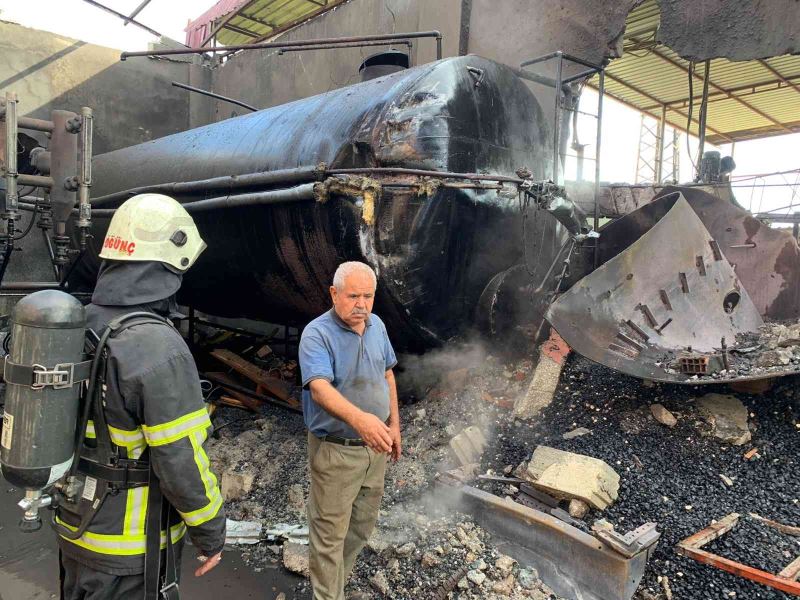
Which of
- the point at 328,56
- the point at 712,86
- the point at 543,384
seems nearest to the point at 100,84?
the point at 328,56

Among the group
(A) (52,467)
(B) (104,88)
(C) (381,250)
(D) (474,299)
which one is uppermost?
(B) (104,88)

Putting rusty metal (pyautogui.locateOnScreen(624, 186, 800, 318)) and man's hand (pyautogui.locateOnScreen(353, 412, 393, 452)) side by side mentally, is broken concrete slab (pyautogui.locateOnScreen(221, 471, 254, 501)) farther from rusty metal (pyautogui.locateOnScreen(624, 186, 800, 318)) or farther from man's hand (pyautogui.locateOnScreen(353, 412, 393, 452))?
rusty metal (pyautogui.locateOnScreen(624, 186, 800, 318))

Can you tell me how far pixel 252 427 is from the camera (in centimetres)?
515

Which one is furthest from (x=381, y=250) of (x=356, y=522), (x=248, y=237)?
(x=356, y=522)

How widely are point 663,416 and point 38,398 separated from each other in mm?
3649

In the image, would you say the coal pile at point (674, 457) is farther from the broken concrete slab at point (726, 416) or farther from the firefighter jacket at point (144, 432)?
the firefighter jacket at point (144, 432)

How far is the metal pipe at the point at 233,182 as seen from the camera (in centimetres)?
380

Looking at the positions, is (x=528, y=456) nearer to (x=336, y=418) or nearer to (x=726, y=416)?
(x=726, y=416)

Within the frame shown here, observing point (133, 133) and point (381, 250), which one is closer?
point (381, 250)

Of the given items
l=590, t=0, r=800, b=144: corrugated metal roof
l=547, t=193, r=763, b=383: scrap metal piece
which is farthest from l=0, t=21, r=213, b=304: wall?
l=547, t=193, r=763, b=383: scrap metal piece

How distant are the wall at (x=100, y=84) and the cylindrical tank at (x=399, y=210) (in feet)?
17.7

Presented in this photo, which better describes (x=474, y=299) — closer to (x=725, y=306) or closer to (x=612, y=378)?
(x=612, y=378)

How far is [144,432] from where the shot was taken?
5.72ft

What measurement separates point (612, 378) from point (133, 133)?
9.06 metres
